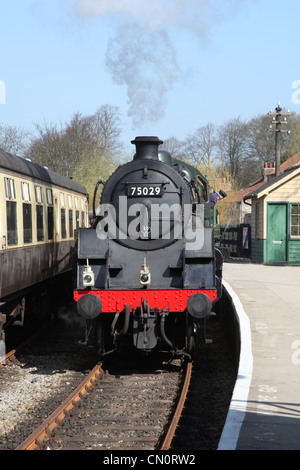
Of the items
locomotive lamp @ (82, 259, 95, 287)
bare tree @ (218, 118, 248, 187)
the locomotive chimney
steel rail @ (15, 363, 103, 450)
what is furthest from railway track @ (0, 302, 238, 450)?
bare tree @ (218, 118, 248, 187)

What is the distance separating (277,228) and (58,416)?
16172 mm

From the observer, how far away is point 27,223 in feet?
33.4

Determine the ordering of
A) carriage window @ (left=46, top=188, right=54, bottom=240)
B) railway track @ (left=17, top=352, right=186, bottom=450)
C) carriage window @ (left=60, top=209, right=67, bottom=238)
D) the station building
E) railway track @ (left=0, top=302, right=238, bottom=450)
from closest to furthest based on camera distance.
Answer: railway track @ (left=17, top=352, right=186, bottom=450) < railway track @ (left=0, top=302, right=238, bottom=450) < carriage window @ (left=46, top=188, right=54, bottom=240) < carriage window @ (left=60, top=209, right=67, bottom=238) < the station building

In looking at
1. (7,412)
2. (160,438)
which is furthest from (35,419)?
(160,438)

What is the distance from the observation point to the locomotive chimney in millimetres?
9125

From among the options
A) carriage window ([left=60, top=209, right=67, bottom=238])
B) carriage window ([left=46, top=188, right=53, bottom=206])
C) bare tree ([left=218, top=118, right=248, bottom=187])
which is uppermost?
bare tree ([left=218, top=118, right=248, bottom=187])

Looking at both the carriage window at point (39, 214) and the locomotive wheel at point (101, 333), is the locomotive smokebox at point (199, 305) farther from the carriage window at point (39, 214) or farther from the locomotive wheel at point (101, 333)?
the carriage window at point (39, 214)

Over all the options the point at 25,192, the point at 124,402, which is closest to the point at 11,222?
the point at 25,192

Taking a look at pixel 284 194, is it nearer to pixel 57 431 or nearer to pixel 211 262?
pixel 211 262

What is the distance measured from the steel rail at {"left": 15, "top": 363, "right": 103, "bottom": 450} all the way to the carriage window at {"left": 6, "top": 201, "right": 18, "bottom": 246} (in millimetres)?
2289

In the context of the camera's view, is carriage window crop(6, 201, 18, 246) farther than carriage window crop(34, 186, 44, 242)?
No

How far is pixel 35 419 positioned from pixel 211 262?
3274 mm

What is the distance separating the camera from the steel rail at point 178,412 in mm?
5654

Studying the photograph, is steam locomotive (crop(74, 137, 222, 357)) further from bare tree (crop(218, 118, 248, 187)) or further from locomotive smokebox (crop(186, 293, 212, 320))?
bare tree (crop(218, 118, 248, 187))
